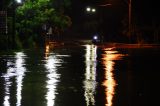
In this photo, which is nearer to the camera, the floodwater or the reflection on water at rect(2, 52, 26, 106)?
the floodwater

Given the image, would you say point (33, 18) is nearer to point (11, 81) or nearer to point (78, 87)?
point (11, 81)

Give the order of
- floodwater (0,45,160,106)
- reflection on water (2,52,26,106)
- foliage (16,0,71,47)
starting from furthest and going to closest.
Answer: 1. foliage (16,0,71,47)
2. reflection on water (2,52,26,106)
3. floodwater (0,45,160,106)

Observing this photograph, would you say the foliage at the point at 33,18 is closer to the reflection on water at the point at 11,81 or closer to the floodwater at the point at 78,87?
the reflection on water at the point at 11,81

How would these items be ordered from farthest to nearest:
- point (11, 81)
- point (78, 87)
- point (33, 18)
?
point (33, 18) < point (11, 81) < point (78, 87)

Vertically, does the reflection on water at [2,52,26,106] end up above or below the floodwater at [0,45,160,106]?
above

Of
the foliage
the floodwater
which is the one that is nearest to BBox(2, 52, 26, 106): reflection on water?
the floodwater

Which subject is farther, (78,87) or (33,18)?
(33,18)

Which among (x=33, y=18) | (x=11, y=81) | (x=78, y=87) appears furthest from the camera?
(x=33, y=18)

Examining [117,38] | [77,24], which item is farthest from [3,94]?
[77,24]

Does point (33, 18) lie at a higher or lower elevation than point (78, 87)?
higher

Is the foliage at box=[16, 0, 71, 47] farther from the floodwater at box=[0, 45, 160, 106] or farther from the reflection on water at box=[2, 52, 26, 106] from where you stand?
the floodwater at box=[0, 45, 160, 106]

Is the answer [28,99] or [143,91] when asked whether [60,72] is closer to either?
[143,91]

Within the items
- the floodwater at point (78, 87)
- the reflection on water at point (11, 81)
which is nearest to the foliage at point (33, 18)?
the reflection on water at point (11, 81)

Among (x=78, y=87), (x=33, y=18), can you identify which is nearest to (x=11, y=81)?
(x=78, y=87)
